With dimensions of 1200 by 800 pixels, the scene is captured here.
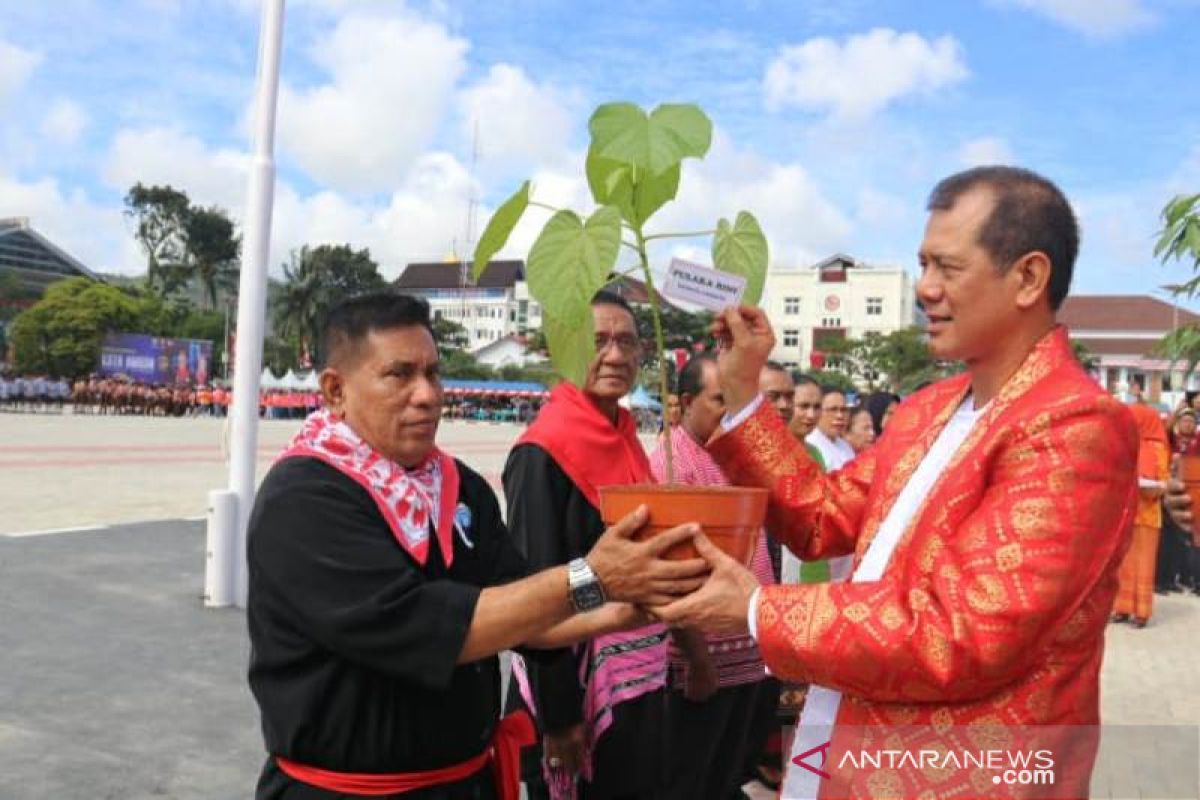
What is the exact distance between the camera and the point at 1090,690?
1.66 m

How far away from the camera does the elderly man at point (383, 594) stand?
193cm

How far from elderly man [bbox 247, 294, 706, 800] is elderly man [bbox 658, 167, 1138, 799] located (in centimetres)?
29

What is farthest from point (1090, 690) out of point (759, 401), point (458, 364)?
point (458, 364)

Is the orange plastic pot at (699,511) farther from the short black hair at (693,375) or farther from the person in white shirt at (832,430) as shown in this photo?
the person in white shirt at (832,430)

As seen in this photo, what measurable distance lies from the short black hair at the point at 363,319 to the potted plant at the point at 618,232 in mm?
250

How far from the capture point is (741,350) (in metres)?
2.24

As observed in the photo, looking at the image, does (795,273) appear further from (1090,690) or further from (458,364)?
(1090,690)

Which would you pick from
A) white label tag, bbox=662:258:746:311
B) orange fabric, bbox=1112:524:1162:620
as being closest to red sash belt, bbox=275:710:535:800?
white label tag, bbox=662:258:746:311

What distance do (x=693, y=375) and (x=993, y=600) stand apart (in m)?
2.64

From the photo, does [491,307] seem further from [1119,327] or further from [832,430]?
[832,430]

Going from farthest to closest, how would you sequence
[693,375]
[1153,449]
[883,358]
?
[883,358] < [1153,449] < [693,375]

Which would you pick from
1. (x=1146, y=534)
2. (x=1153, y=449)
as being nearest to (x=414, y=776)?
(x=1153, y=449)

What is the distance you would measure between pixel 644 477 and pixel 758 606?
5.18 ft

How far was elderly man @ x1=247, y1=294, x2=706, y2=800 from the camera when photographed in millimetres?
1928
